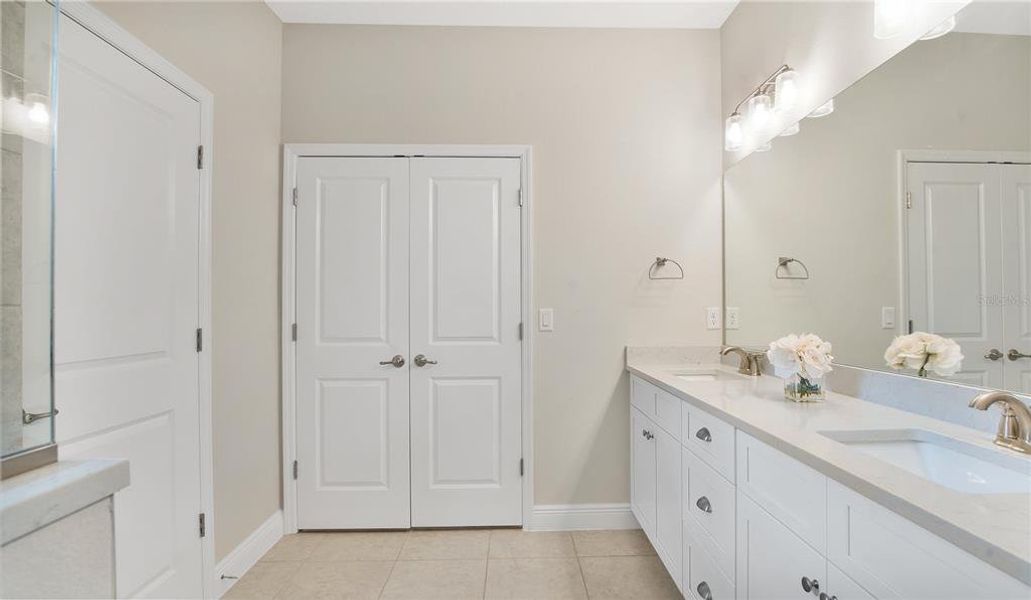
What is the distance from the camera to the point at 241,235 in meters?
2.05

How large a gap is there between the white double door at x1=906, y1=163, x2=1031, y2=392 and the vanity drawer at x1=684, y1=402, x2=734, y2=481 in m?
0.63

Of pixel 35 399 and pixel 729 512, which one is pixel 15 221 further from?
pixel 729 512

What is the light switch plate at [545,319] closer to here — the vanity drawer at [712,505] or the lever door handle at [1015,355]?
the vanity drawer at [712,505]

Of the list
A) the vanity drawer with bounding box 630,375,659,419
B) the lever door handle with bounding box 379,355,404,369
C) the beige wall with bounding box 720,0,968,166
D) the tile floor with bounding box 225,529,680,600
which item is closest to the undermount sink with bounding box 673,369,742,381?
the vanity drawer with bounding box 630,375,659,419

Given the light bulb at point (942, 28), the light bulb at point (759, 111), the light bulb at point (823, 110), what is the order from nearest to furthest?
the light bulb at point (942, 28) → the light bulb at point (823, 110) → the light bulb at point (759, 111)

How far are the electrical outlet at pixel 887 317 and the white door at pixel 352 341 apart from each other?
6.70 ft

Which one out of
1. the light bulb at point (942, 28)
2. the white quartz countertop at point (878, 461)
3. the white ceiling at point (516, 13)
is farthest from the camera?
the white ceiling at point (516, 13)

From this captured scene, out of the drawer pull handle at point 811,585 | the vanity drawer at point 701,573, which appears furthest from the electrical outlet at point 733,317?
the drawer pull handle at point 811,585

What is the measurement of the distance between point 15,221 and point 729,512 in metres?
1.81

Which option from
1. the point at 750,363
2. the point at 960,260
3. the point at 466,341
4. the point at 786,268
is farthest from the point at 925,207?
the point at 466,341

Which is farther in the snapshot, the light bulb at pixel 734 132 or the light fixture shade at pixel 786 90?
the light bulb at pixel 734 132

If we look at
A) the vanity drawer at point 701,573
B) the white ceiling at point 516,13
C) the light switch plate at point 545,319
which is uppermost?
the white ceiling at point 516,13

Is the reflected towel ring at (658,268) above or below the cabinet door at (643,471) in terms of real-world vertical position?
above

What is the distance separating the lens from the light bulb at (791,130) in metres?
1.86
